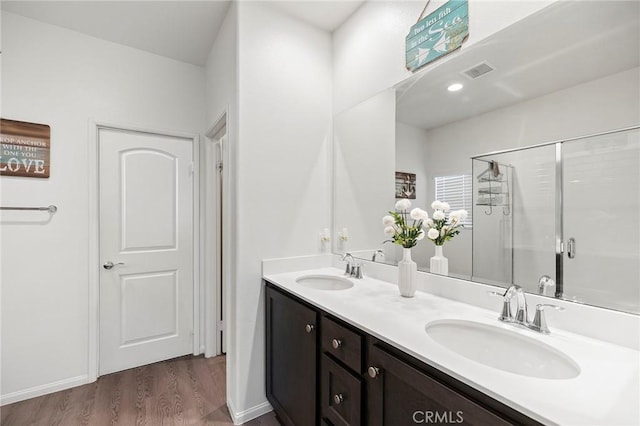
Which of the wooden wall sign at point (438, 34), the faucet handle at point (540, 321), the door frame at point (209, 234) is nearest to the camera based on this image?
the faucet handle at point (540, 321)

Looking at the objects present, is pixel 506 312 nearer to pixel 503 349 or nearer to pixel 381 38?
pixel 503 349

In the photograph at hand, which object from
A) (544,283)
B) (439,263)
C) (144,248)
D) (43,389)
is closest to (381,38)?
(439,263)

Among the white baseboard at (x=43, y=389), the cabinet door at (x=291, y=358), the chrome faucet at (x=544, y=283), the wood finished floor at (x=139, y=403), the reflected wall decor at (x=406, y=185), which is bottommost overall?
the wood finished floor at (x=139, y=403)

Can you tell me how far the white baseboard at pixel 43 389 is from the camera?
2.03 meters

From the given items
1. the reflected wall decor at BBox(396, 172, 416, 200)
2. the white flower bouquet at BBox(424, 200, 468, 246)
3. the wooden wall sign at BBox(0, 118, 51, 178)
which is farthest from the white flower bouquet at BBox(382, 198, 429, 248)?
the wooden wall sign at BBox(0, 118, 51, 178)

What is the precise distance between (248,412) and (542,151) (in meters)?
2.12

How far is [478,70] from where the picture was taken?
138cm

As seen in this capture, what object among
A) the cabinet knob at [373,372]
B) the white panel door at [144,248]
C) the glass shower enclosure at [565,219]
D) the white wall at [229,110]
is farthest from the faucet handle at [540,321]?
the white panel door at [144,248]

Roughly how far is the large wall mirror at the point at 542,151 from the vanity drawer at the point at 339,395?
27.9 inches

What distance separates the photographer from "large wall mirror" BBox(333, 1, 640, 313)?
0.97 meters

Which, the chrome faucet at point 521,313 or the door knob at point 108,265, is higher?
the chrome faucet at point 521,313

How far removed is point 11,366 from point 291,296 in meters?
2.11

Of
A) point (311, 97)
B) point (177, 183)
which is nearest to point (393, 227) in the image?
point (311, 97)

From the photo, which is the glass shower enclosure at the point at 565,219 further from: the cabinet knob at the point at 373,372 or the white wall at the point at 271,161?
the white wall at the point at 271,161
